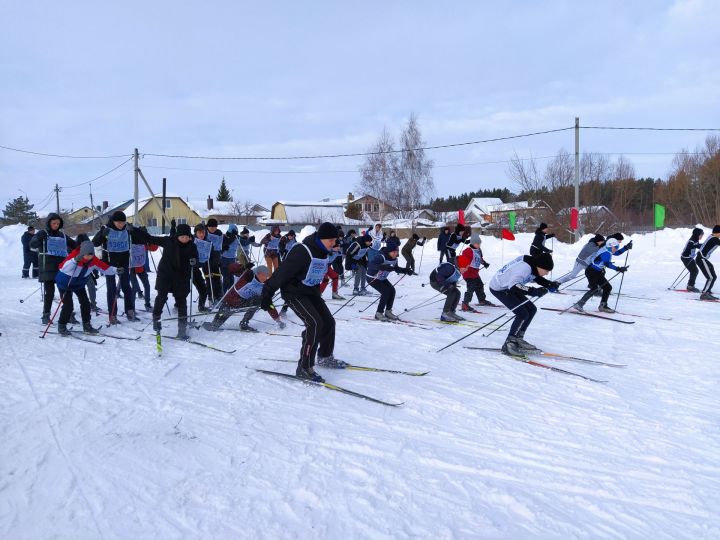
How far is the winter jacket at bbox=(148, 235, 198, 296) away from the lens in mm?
6992

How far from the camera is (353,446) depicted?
369cm

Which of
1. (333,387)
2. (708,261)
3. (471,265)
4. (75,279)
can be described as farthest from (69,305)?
(708,261)

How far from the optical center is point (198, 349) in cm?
650

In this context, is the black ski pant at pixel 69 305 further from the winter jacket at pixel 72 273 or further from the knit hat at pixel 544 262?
the knit hat at pixel 544 262

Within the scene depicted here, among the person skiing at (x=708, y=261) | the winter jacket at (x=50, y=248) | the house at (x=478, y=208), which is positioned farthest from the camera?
the house at (x=478, y=208)

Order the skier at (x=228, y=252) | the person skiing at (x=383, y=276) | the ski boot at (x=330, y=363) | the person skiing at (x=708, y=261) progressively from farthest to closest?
1. the person skiing at (x=708, y=261)
2. the skier at (x=228, y=252)
3. the person skiing at (x=383, y=276)
4. the ski boot at (x=330, y=363)

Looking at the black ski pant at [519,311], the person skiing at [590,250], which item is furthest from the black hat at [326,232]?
the person skiing at [590,250]

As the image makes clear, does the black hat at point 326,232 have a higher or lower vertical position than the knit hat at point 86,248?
higher

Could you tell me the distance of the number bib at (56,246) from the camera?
7641mm

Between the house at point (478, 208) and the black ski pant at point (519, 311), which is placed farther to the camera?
the house at point (478, 208)

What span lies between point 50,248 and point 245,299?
2979 mm

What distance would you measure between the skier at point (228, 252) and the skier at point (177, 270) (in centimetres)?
265

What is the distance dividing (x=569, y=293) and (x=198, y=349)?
29.7 ft

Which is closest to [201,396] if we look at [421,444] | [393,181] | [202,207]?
[421,444]
